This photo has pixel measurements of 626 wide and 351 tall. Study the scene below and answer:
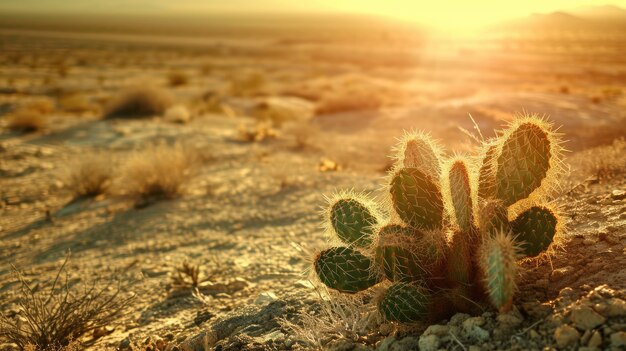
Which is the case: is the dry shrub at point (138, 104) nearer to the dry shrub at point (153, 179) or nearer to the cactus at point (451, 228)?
the dry shrub at point (153, 179)

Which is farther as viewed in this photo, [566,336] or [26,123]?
[26,123]

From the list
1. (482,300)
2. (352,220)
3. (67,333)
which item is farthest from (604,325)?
(67,333)

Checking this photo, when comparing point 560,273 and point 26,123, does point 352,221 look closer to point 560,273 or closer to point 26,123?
point 560,273

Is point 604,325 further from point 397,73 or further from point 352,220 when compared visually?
point 397,73

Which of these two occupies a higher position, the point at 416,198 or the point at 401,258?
the point at 416,198

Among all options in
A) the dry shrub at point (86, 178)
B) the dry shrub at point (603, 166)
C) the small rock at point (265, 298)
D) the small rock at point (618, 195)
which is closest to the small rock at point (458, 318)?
the small rock at point (265, 298)

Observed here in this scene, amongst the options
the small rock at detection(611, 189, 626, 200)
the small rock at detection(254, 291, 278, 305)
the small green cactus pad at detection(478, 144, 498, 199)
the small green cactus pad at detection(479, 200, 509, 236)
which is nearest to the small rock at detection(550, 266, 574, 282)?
the small green cactus pad at detection(479, 200, 509, 236)

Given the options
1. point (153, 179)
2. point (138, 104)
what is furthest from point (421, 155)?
point (138, 104)
